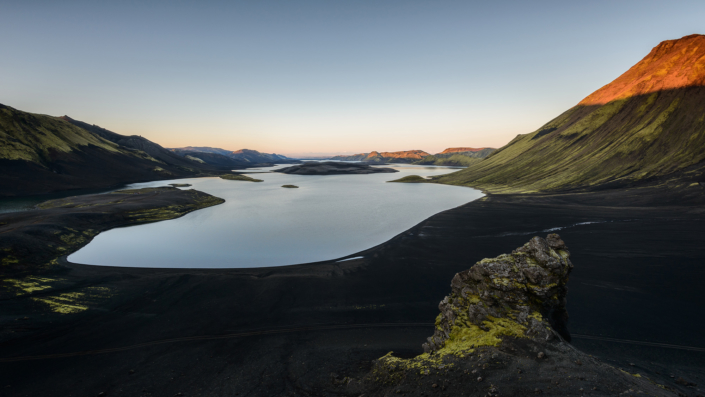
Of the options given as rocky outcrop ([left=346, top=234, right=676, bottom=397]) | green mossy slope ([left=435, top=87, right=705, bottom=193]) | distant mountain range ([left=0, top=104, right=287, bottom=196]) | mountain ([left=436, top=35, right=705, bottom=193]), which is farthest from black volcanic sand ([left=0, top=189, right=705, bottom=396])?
distant mountain range ([left=0, top=104, right=287, bottom=196])

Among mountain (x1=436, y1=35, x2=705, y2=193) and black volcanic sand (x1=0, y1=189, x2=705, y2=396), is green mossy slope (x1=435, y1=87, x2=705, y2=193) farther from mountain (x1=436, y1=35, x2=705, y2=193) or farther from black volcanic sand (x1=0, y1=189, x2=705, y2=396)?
black volcanic sand (x1=0, y1=189, x2=705, y2=396)

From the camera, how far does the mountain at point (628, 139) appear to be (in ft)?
180

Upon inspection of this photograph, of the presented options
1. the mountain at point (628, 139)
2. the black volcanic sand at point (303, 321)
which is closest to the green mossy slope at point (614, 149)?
the mountain at point (628, 139)

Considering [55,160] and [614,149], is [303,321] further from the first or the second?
[55,160]

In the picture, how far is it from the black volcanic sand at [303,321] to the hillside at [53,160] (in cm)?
8734

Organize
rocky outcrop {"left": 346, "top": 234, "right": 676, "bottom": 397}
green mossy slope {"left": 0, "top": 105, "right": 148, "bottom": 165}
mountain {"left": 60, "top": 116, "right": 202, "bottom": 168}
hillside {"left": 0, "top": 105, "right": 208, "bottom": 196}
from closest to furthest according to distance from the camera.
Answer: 1. rocky outcrop {"left": 346, "top": 234, "right": 676, "bottom": 397}
2. hillside {"left": 0, "top": 105, "right": 208, "bottom": 196}
3. green mossy slope {"left": 0, "top": 105, "right": 148, "bottom": 165}
4. mountain {"left": 60, "top": 116, "right": 202, "bottom": 168}

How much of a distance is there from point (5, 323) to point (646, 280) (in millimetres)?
39653

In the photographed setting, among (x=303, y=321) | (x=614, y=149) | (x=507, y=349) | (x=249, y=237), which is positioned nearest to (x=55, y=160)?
(x=249, y=237)

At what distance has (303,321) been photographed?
15.5 metres

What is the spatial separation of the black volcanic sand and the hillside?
87.3 metres

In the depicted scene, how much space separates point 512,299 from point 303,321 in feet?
36.6

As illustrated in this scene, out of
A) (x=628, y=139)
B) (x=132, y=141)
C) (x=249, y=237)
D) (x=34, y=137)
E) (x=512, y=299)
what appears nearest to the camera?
(x=512, y=299)

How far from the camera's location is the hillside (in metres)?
77.5

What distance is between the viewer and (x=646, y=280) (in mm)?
17969
